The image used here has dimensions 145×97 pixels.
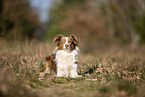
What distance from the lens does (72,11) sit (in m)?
27.0

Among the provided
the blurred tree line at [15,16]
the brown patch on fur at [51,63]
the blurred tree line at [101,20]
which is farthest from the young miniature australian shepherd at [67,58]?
the blurred tree line at [101,20]

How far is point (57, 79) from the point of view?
5176 mm

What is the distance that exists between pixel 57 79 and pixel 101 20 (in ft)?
68.9

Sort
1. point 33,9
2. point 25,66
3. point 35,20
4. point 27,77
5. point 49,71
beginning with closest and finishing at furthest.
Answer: point 27,77
point 25,66
point 49,71
point 33,9
point 35,20

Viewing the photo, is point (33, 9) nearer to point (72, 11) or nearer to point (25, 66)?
point (72, 11)

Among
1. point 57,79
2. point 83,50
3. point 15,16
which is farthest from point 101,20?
point 57,79

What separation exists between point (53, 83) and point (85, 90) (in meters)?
1.06

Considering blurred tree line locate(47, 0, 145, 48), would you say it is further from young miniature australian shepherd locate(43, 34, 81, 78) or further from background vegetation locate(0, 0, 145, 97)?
young miniature australian shepherd locate(43, 34, 81, 78)

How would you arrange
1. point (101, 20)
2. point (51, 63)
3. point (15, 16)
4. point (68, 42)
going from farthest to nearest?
point (101, 20)
point (15, 16)
point (51, 63)
point (68, 42)

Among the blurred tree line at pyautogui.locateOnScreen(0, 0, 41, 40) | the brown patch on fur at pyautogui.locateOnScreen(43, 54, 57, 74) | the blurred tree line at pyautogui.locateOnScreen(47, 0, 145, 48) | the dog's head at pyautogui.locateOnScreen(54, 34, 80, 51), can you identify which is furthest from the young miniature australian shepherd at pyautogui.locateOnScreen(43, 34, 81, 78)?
the blurred tree line at pyautogui.locateOnScreen(47, 0, 145, 48)

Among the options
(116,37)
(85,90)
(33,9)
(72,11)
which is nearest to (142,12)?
(116,37)

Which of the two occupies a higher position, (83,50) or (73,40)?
(83,50)

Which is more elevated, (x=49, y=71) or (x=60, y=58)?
(x=60, y=58)

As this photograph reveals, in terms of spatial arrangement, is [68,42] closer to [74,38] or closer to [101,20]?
[74,38]
